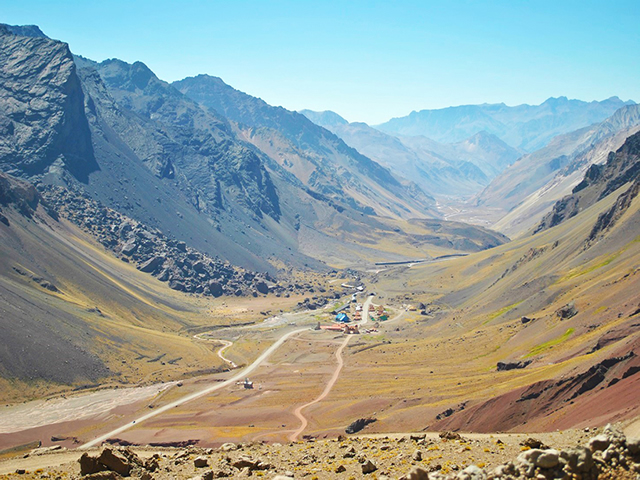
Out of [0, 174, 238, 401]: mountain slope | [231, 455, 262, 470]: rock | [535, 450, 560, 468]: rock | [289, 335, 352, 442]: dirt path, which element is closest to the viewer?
[535, 450, 560, 468]: rock

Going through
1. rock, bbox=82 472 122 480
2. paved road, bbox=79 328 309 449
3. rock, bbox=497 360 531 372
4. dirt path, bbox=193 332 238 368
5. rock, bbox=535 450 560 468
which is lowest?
dirt path, bbox=193 332 238 368

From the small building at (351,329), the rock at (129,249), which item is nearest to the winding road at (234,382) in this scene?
the small building at (351,329)

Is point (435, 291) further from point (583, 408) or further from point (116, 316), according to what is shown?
point (583, 408)

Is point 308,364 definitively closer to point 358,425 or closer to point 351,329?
point 351,329

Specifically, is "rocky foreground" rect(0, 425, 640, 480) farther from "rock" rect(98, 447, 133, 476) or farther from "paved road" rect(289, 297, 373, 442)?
"paved road" rect(289, 297, 373, 442)

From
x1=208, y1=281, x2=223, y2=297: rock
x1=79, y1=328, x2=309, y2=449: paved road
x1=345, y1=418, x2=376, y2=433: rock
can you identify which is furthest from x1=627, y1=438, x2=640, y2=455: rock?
x1=208, y1=281, x2=223, y2=297: rock

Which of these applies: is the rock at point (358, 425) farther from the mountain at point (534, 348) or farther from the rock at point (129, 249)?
the rock at point (129, 249)
